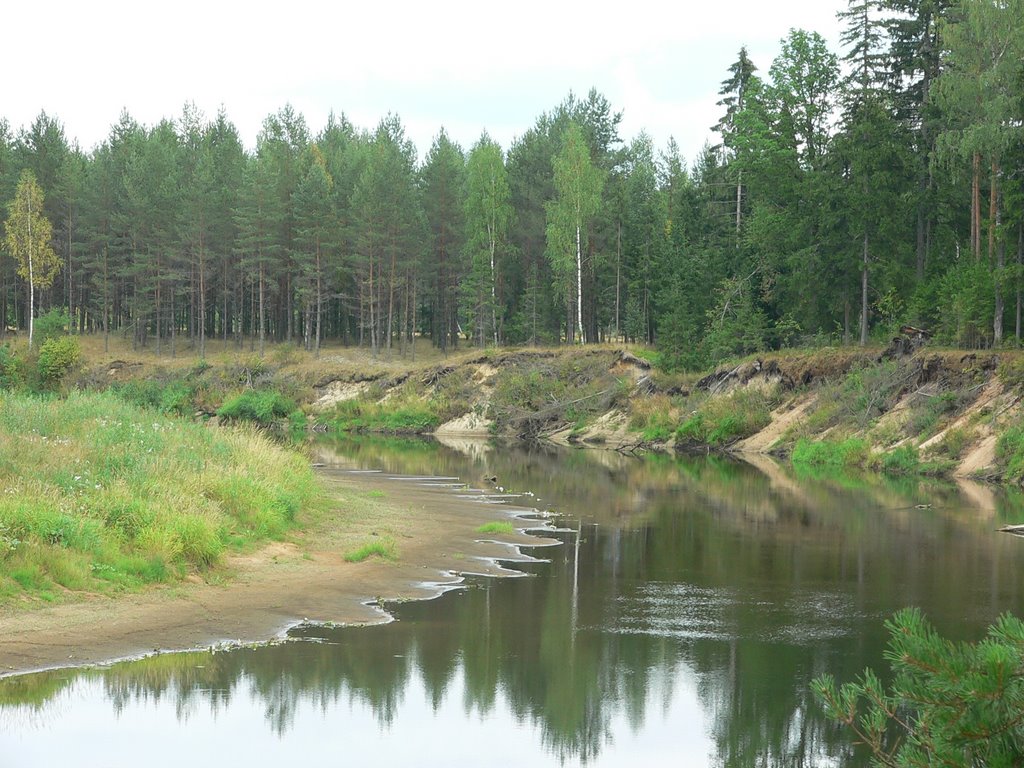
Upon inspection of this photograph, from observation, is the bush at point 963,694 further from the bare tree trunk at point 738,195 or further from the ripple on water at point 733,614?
the bare tree trunk at point 738,195

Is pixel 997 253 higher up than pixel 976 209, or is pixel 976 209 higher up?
pixel 976 209

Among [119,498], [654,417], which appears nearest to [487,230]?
[654,417]

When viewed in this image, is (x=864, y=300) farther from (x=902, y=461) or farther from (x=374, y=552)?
(x=374, y=552)

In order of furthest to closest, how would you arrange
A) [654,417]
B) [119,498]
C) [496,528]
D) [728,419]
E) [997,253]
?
[654,417]
[728,419]
[997,253]
[496,528]
[119,498]

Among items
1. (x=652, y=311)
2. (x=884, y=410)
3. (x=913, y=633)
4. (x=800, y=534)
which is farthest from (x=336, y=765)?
(x=652, y=311)

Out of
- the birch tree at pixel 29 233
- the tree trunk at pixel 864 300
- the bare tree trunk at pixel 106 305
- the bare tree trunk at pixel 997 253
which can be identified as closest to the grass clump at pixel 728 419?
the tree trunk at pixel 864 300

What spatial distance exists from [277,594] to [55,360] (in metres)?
72.3

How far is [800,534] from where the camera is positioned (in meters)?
29.6

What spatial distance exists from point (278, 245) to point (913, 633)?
275 feet

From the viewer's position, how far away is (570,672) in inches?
607

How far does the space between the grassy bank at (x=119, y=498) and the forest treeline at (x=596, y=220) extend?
115 ft

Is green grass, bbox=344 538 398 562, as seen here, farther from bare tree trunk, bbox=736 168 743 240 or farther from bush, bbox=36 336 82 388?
→ bush, bbox=36 336 82 388

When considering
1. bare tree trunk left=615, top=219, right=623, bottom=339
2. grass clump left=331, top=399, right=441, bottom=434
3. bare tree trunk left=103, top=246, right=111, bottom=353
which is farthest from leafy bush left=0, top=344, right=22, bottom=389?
bare tree trunk left=615, top=219, right=623, bottom=339

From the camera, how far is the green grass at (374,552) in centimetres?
2277
